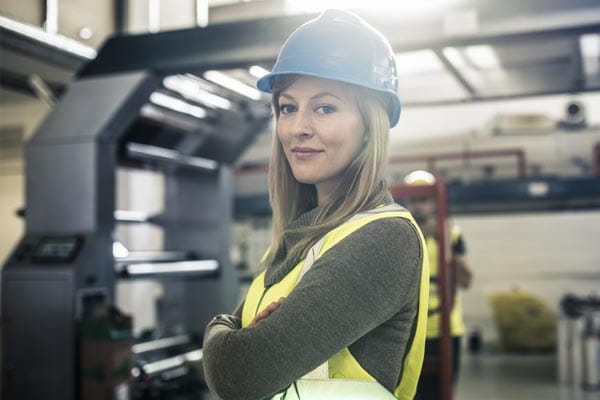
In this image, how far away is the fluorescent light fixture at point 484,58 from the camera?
174 inches

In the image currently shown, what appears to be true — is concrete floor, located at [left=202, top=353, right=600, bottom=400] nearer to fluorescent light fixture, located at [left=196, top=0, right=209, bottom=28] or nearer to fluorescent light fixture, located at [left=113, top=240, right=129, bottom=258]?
fluorescent light fixture, located at [left=113, top=240, right=129, bottom=258]

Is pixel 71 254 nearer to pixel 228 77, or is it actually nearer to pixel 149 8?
pixel 228 77

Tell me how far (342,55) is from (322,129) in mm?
122

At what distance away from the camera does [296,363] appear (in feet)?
3.20

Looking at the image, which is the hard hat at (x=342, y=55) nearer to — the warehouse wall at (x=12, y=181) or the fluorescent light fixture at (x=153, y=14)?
the fluorescent light fixture at (x=153, y=14)

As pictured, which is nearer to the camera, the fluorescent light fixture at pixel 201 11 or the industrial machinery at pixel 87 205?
the industrial machinery at pixel 87 205

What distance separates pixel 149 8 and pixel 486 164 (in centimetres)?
652

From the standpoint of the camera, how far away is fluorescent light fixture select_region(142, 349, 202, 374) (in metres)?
4.25

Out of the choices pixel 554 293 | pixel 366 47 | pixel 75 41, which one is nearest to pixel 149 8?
pixel 75 41

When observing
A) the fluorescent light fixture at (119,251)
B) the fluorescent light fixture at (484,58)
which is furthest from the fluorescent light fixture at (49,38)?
the fluorescent light fixture at (484,58)

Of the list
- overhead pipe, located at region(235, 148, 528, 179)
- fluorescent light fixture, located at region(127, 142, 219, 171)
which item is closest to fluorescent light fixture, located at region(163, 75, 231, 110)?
fluorescent light fixture, located at region(127, 142, 219, 171)

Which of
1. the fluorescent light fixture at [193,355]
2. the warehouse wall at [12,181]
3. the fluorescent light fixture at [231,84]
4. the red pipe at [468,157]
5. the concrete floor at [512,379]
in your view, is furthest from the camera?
the red pipe at [468,157]

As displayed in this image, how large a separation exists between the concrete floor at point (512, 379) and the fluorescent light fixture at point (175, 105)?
398 cm

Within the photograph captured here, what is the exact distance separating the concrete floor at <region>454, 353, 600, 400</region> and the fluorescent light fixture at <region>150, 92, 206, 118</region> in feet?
13.1
